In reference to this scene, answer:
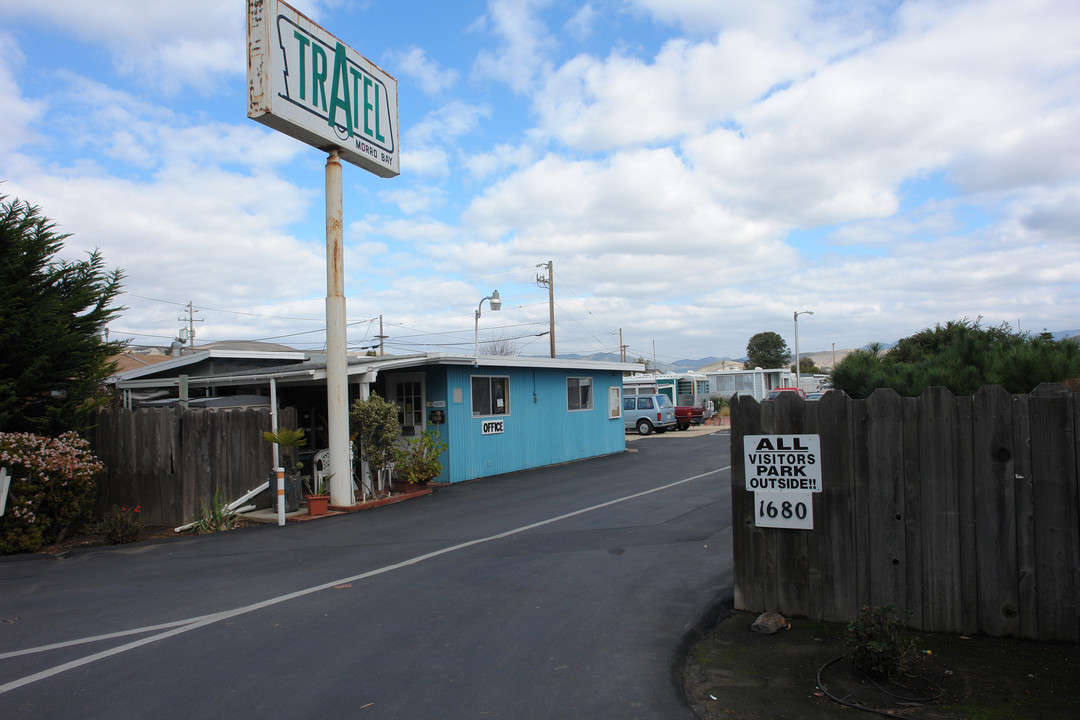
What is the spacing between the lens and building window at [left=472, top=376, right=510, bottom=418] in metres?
16.9

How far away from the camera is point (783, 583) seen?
5574 millimetres

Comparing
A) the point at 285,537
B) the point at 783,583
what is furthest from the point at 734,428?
the point at 285,537

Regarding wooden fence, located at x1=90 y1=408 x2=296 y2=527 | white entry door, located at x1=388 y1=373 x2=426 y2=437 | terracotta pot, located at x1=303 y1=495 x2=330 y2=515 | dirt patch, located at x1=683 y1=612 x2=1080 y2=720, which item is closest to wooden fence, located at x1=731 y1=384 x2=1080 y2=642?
dirt patch, located at x1=683 y1=612 x2=1080 y2=720

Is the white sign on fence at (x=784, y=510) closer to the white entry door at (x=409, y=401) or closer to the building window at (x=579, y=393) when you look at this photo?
the white entry door at (x=409, y=401)

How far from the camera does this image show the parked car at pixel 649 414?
107 feet

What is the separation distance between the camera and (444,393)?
626 inches

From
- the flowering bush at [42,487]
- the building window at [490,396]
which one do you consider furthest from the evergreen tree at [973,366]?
the flowering bush at [42,487]

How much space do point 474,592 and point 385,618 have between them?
1.02m

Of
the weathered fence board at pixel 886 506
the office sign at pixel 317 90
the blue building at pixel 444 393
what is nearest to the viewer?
the weathered fence board at pixel 886 506

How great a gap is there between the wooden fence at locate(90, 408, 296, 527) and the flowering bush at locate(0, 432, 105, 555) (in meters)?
1.25

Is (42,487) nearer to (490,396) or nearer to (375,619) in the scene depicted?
(375,619)

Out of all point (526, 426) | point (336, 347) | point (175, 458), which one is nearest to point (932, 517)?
point (336, 347)

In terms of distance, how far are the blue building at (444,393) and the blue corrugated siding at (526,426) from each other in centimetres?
3

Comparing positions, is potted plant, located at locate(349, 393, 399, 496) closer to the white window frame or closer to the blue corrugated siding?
the blue corrugated siding
